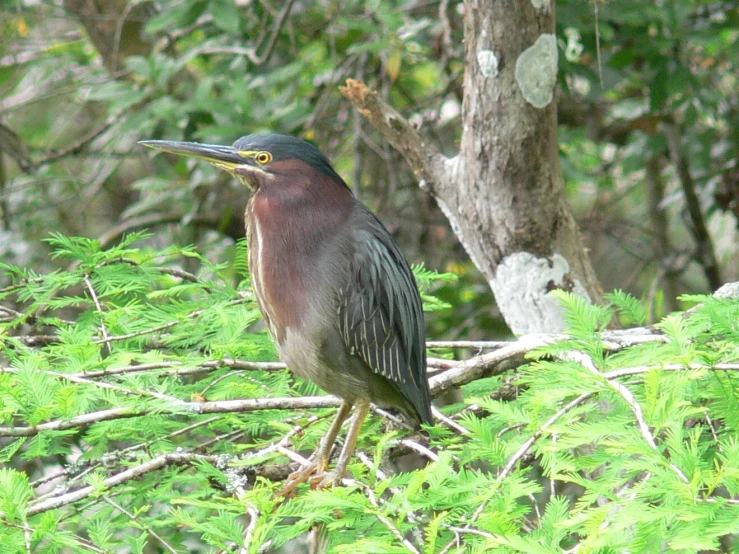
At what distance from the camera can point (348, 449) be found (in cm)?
270

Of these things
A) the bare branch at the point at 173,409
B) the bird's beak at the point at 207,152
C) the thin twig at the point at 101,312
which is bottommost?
the bare branch at the point at 173,409

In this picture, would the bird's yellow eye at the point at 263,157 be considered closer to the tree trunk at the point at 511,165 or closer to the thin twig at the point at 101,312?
the tree trunk at the point at 511,165

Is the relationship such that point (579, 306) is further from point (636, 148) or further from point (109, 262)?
point (636, 148)

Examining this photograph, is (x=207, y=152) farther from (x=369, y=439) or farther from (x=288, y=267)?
(x=369, y=439)

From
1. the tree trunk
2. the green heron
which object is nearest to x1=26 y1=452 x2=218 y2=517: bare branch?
the green heron

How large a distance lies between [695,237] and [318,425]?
3257mm

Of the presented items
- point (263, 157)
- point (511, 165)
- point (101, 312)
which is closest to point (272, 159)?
point (263, 157)

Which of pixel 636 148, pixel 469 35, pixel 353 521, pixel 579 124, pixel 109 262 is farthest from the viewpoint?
pixel 579 124

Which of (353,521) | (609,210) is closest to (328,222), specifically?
(353,521)

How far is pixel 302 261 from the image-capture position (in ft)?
9.46

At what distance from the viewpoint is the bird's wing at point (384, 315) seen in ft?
9.37

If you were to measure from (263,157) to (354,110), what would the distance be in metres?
1.87

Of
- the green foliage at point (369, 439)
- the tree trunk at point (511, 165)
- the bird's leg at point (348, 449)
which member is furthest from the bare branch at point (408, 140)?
the bird's leg at point (348, 449)

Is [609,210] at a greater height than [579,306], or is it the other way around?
[579,306]
